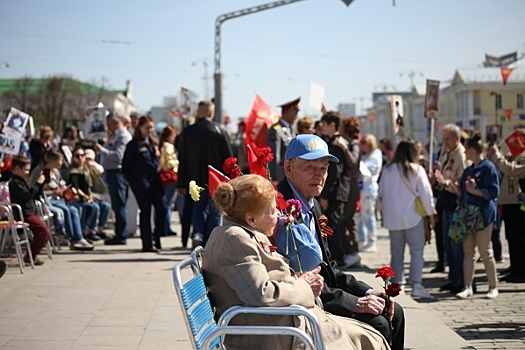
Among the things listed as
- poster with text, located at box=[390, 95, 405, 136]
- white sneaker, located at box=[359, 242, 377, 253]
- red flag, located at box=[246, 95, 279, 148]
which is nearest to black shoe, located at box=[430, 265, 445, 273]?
white sneaker, located at box=[359, 242, 377, 253]

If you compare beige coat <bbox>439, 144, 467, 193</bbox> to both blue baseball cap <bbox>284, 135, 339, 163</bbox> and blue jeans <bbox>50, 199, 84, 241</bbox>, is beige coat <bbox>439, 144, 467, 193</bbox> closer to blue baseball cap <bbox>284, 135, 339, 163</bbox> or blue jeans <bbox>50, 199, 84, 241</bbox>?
blue baseball cap <bbox>284, 135, 339, 163</bbox>

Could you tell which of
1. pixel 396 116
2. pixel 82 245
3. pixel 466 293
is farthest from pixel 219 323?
pixel 396 116

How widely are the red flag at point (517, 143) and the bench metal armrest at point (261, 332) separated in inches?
324

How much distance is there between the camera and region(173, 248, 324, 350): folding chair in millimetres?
3908

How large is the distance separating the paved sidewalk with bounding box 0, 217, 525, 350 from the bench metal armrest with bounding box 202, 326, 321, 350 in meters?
2.59

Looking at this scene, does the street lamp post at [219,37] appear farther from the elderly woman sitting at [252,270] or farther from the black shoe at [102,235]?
the elderly woman sitting at [252,270]

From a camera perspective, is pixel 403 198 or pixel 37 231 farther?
pixel 37 231

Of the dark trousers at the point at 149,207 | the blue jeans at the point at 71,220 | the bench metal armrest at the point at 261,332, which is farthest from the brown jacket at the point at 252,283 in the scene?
the blue jeans at the point at 71,220

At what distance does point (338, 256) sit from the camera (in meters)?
11.3

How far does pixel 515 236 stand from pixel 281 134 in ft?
11.5

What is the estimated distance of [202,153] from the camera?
12023 mm

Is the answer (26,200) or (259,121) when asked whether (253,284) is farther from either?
(259,121)

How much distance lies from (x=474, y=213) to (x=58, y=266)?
536cm

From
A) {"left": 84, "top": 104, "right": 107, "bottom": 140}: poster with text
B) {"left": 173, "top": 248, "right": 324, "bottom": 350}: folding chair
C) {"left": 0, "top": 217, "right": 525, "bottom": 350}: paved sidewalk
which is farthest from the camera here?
{"left": 84, "top": 104, "right": 107, "bottom": 140}: poster with text
